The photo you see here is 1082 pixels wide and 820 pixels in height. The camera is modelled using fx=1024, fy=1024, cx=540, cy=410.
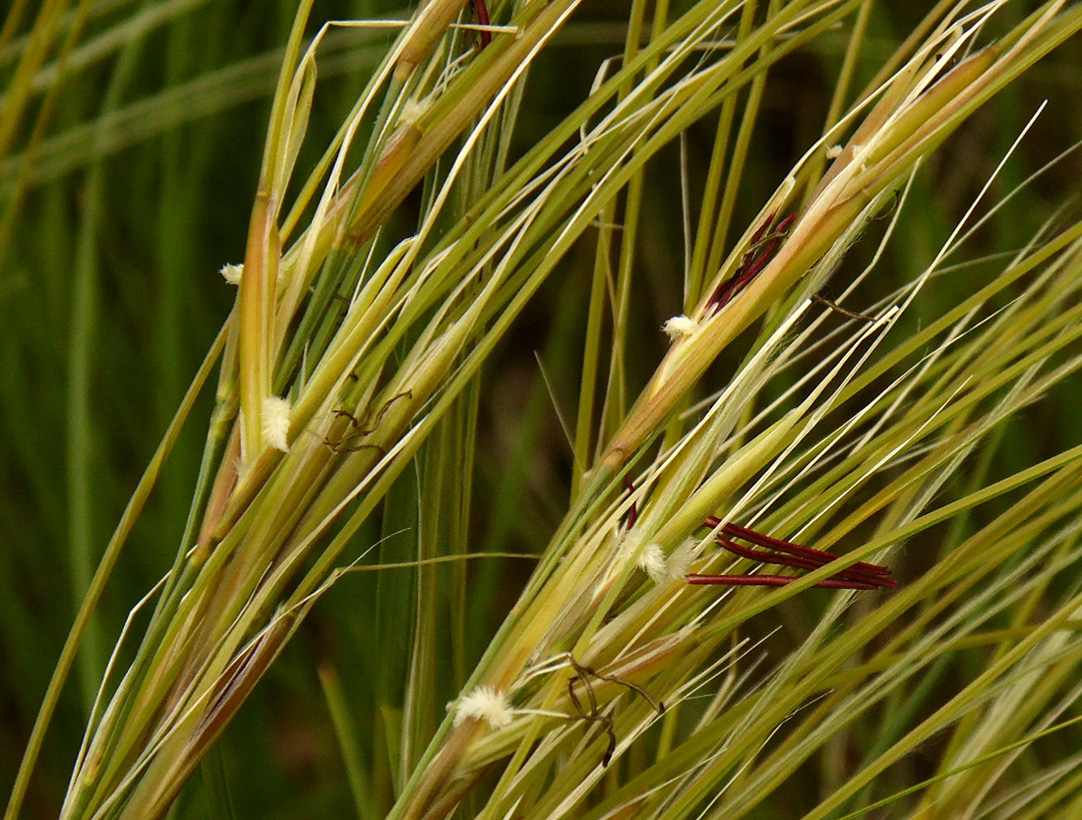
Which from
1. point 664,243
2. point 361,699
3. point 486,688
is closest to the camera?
point 486,688

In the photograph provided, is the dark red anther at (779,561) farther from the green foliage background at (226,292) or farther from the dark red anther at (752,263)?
the green foliage background at (226,292)

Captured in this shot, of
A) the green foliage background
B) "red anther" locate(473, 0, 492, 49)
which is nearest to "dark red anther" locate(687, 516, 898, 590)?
"red anther" locate(473, 0, 492, 49)

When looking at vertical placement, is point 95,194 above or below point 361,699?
above

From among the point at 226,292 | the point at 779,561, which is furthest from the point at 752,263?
the point at 226,292

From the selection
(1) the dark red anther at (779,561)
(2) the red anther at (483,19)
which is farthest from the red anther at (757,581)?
(2) the red anther at (483,19)

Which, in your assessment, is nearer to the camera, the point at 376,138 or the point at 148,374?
the point at 376,138

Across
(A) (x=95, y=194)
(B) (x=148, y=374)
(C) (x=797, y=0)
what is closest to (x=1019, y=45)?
(C) (x=797, y=0)

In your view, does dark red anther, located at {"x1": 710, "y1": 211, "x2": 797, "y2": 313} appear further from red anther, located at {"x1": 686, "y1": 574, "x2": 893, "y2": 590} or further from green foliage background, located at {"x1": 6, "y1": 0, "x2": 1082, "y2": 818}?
green foliage background, located at {"x1": 6, "y1": 0, "x2": 1082, "y2": 818}

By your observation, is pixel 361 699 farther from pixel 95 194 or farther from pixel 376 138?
pixel 376 138

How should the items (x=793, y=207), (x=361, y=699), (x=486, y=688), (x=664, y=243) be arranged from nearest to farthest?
(x=486, y=688)
(x=793, y=207)
(x=361, y=699)
(x=664, y=243)
